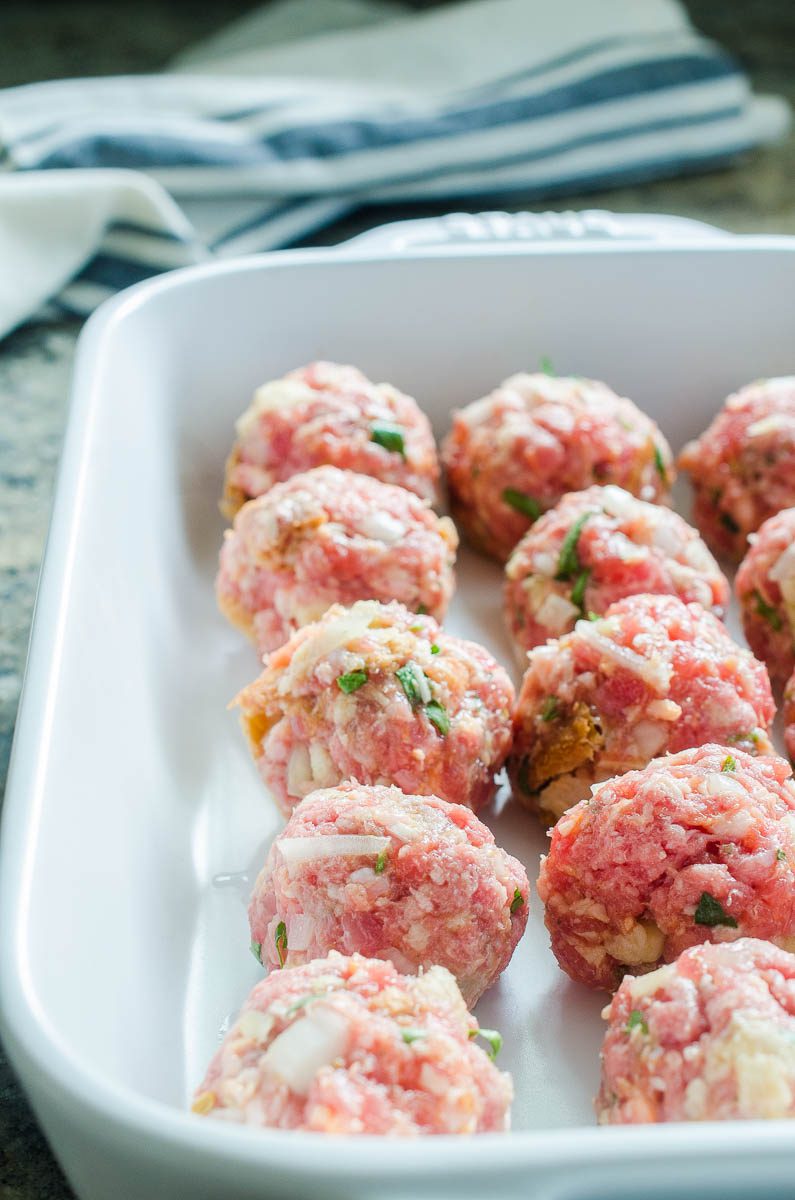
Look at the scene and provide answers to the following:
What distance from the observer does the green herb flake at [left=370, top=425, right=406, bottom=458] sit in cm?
219

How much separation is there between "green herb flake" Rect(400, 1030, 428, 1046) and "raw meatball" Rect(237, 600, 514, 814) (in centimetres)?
45

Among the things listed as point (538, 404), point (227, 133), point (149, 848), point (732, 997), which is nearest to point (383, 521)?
point (538, 404)

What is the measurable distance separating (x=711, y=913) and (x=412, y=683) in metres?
0.44

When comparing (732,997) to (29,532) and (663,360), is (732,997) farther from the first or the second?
(29,532)

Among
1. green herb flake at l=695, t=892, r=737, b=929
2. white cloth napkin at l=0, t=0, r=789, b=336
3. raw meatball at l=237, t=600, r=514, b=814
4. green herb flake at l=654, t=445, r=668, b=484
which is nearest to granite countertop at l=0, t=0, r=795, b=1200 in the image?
white cloth napkin at l=0, t=0, r=789, b=336

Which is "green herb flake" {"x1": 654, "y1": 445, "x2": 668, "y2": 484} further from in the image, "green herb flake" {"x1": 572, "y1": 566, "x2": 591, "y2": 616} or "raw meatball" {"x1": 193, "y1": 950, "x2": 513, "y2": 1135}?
"raw meatball" {"x1": 193, "y1": 950, "x2": 513, "y2": 1135}

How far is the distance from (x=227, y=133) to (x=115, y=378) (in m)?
1.07

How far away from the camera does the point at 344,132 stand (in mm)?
3049

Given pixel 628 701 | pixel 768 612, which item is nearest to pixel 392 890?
pixel 628 701

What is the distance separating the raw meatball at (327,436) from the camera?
85.6 inches

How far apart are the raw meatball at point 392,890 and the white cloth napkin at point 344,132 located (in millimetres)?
1611

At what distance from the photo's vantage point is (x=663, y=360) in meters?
2.43

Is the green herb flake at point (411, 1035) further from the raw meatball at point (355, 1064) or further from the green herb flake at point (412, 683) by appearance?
the green herb flake at point (412, 683)

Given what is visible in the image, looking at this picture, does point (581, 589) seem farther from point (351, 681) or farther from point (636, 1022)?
Result: point (636, 1022)
